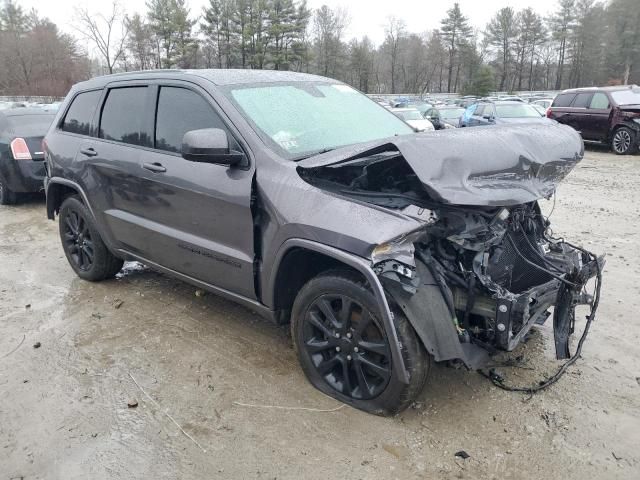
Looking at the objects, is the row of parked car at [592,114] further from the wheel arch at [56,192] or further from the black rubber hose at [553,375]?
the black rubber hose at [553,375]

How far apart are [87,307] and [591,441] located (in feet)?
13.0

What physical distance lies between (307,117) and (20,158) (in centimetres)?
650

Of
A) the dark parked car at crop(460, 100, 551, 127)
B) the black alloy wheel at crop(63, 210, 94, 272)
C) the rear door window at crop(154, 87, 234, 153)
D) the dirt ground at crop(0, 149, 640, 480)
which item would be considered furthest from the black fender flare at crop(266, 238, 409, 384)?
the dark parked car at crop(460, 100, 551, 127)

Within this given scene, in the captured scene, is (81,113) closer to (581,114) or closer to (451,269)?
(451,269)

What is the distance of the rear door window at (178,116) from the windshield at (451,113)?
1918 centimetres

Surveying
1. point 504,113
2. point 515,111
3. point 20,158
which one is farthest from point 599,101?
point 20,158

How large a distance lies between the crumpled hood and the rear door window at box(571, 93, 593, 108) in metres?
14.3

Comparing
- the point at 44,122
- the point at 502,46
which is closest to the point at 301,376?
the point at 44,122

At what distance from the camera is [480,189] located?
9.04ft

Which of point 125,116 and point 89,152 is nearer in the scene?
point 125,116

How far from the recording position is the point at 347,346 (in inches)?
118

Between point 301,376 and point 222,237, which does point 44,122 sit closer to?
point 222,237

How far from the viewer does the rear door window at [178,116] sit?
143 inches

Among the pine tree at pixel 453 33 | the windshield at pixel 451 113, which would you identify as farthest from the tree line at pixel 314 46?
the windshield at pixel 451 113
